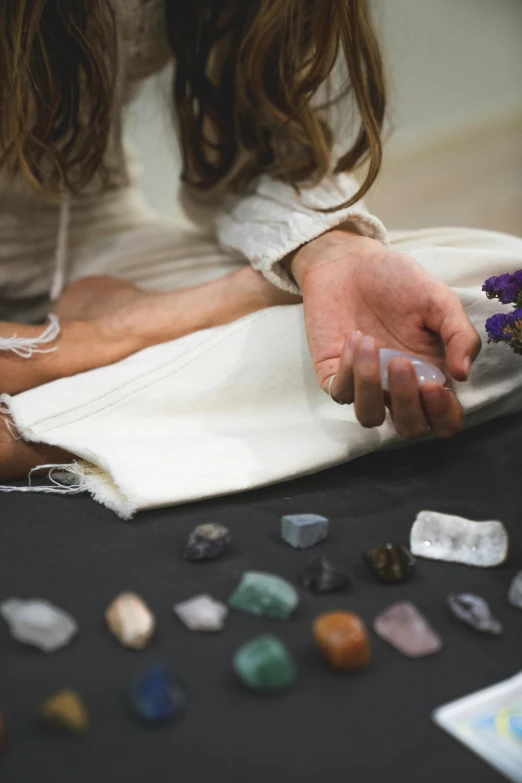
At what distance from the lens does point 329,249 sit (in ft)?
2.96

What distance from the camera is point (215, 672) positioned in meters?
0.51

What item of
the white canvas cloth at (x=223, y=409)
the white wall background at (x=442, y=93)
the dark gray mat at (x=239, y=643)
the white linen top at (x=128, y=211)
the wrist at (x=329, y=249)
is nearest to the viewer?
the dark gray mat at (x=239, y=643)

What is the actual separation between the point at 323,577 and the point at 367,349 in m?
0.20

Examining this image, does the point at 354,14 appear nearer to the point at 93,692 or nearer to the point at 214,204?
the point at 214,204

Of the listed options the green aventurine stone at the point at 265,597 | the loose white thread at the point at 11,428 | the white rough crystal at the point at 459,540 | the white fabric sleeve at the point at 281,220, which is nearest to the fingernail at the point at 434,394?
the white rough crystal at the point at 459,540

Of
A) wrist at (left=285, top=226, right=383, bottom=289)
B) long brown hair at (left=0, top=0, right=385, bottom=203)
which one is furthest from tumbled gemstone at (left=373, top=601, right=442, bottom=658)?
long brown hair at (left=0, top=0, right=385, bottom=203)

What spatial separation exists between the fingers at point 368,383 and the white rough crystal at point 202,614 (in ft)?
0.76

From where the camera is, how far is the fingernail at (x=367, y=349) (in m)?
0.65

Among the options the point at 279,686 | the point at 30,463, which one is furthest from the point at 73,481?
the point at 279,686

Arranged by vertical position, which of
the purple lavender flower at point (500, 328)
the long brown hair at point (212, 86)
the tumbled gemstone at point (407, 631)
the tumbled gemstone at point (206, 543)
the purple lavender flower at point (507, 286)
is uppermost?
the long brown hair at point (212, 86)

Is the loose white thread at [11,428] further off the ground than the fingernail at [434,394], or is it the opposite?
the fingernail at [434,394]

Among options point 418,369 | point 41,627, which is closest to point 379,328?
point 418,369

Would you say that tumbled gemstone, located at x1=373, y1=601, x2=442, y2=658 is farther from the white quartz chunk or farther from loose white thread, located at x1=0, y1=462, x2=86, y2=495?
loose white thread, located at x1=0, y1=462, x2=86, y2=495

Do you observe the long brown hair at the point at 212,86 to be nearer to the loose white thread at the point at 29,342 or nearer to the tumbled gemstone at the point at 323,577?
the loose white thread at the point at 29,342
